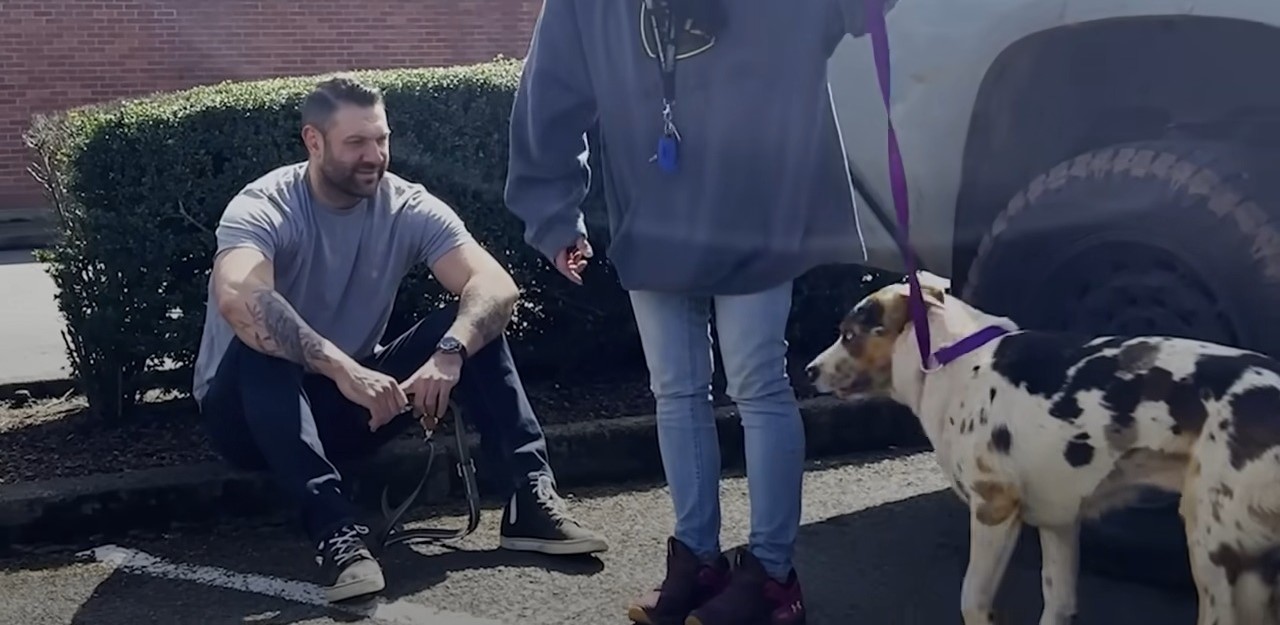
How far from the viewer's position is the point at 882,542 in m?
4.62

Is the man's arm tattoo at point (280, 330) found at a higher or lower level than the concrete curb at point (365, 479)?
higher

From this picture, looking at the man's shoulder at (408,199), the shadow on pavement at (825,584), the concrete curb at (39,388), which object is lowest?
the shadow on pavement at (825,584)

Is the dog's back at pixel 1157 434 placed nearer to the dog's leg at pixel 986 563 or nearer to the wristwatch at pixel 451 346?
the dog's leg at pixel 986 563

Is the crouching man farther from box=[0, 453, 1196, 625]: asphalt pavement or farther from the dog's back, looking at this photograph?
the dog's back

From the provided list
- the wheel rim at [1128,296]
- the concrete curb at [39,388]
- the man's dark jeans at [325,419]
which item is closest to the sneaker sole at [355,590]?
the man's dark jeans at [325,419]

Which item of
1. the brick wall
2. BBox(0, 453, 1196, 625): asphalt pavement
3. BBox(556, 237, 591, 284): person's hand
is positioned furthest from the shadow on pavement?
the brick wall

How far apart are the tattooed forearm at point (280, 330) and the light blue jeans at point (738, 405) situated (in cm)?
102

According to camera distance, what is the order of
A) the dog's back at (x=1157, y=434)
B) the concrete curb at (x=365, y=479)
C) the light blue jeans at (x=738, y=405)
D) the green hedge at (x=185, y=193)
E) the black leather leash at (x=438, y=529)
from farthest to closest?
1. the green hedge at (x=185, y=193)
2. the concrete curb at (x=365, y=479)
3. the black leather leash at (x=438, y=529)
4. the light blue jeans at (x=738, y=405)
5. the dog's back at (x=1157, y=434)

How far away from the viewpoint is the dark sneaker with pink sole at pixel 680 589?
3855mm

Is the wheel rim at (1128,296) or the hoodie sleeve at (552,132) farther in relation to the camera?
the hoodie sleeve at (552,132)

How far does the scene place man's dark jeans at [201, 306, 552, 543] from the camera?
4363mm

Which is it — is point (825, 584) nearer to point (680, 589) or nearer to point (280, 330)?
point (680, 589)

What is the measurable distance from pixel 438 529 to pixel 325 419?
1.67 ft

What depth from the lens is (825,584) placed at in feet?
14.0
